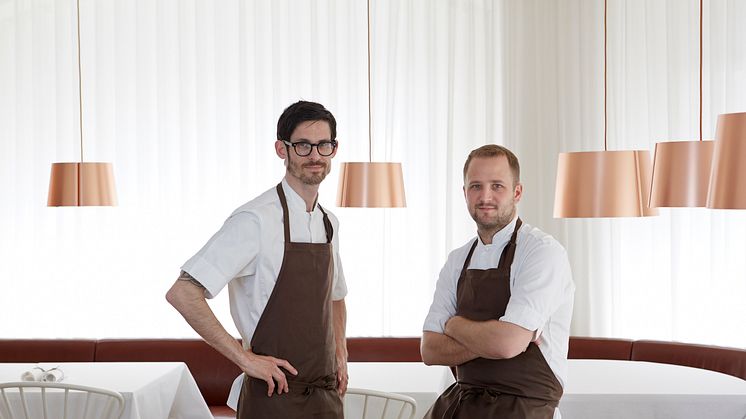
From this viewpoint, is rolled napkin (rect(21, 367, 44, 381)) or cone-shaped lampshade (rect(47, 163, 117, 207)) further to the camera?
cone-shaped lampshade (rect(47, 163, 117, 207))

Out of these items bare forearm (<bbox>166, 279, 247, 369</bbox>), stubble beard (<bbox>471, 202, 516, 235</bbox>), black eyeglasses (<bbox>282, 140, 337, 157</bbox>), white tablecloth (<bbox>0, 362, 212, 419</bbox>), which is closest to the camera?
bare forearm (<bbox>166, 279, 247, 369</bbox>)

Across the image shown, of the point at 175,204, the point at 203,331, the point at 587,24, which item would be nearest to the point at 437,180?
the point at 587,24

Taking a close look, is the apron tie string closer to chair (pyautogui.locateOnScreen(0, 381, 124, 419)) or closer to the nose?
the nose

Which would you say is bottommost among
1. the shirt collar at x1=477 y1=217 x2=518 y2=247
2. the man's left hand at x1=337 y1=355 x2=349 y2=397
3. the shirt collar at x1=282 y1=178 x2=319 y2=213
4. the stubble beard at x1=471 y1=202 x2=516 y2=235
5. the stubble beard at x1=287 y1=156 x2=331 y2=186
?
the man's left hand at x1=337 y1=355 x2=349 y2=397

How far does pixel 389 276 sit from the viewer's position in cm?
582

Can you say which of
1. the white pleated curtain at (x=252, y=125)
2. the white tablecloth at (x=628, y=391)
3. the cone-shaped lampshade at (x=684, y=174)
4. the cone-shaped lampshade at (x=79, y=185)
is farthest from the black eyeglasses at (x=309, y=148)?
the white pleated curtain at (x=252, y=125)

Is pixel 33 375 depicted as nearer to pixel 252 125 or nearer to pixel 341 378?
pixel 341 378

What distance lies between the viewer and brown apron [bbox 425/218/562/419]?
7.84 feet

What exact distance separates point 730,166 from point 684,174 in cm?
83

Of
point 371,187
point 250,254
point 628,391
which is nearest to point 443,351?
point 250,254

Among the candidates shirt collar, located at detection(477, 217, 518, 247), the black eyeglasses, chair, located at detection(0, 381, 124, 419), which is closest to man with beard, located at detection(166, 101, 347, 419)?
the black eyeglasses

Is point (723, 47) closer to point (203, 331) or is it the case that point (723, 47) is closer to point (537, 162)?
point (537, 162)

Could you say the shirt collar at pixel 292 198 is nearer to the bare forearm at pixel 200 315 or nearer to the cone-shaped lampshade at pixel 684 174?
the bare forearm at pixel 200 315

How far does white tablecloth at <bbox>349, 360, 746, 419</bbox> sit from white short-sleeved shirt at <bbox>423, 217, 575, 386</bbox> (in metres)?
0.96
